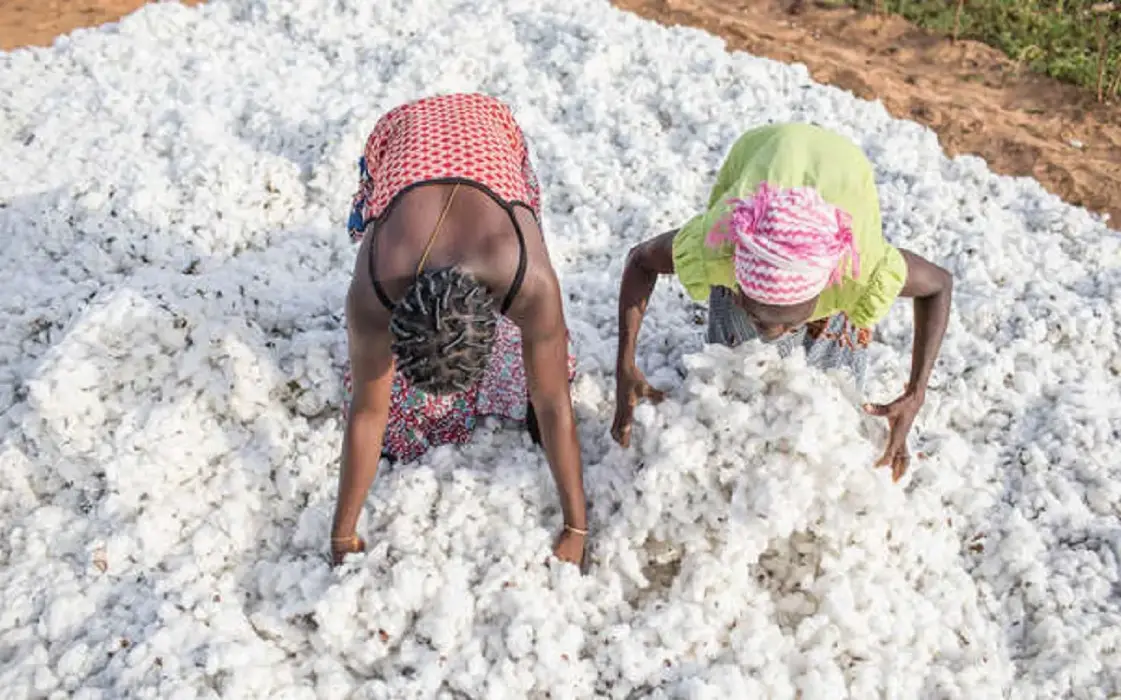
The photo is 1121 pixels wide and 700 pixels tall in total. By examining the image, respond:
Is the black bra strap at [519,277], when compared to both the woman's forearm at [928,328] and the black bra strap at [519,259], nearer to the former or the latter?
the black bra strap at [519,259]

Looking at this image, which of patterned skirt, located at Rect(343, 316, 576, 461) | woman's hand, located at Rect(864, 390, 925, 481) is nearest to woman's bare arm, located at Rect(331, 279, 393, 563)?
patterned skirt, located at Rect(343, 316, 576, 461)

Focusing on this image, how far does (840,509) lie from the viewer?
7.26ft

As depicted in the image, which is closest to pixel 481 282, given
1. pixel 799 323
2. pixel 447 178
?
pixel 447 178

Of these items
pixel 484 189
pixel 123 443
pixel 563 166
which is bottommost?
pixel 123 443

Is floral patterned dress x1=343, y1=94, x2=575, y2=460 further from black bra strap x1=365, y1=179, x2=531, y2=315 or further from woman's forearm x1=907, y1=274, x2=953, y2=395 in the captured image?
woman's forearm x1=907, y1=274, x2=953, y2=395

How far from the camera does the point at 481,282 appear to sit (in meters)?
1.92

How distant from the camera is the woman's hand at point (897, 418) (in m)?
2.28

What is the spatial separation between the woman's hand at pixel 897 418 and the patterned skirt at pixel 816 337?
0.13 metres

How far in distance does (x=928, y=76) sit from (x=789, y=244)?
3468 millimetres

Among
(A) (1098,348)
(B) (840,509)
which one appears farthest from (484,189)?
(A) (1098,348)

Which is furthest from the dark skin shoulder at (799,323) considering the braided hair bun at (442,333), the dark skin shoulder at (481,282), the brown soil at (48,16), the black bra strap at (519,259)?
the brown soil at (48,16)

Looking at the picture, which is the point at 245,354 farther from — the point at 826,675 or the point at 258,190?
the point at 826,675

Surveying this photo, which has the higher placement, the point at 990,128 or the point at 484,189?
the point at 484,189

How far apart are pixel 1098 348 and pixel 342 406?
2.26 m
